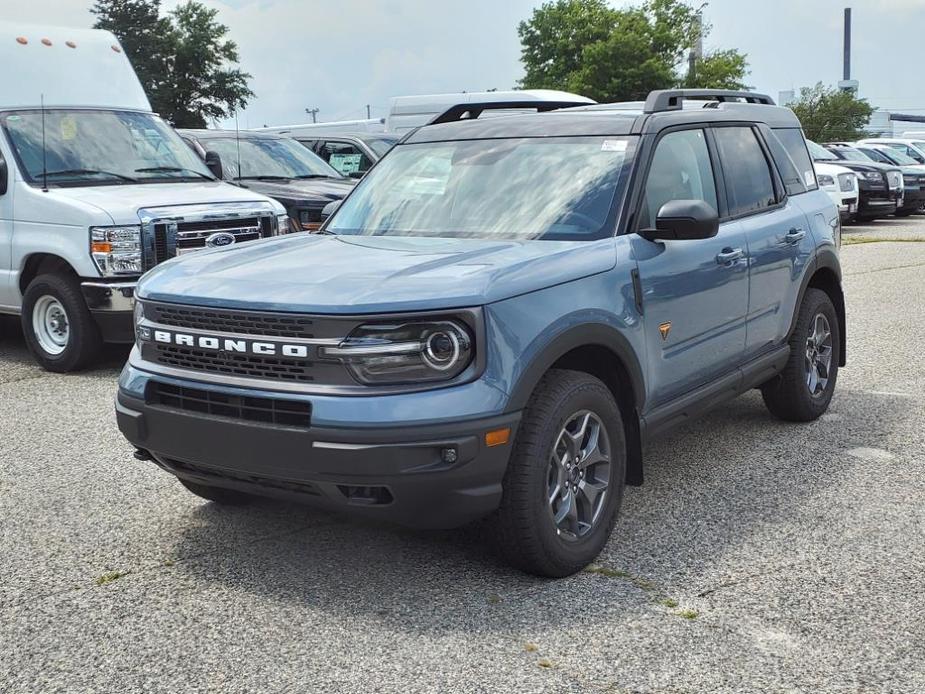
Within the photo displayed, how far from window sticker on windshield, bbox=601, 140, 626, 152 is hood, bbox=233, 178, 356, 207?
20.8ft

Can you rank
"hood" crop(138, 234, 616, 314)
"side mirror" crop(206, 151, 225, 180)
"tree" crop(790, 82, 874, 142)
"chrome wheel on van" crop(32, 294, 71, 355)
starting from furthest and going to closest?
"tree" crop(790, 82, 874, 142) → "side mirror" crop(206, 151, 225, 180) → "chrome wheel on van" crop(32, 294, 71, 355) → "hood" crop(138, 234, 616, 314)

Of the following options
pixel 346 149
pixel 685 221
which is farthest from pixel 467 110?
pixel 346 149

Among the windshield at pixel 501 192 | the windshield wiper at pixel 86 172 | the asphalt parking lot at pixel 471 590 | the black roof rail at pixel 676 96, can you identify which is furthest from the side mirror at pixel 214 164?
the black roof rail at pixel 676 96

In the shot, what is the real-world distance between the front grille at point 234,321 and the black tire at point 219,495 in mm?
872

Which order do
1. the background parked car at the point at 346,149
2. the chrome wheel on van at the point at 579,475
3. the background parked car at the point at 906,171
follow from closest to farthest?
the chrome wheel on van at the point at 579,475 < the background parked car at the point at 346,149 < the background parked car at the point at 906,171

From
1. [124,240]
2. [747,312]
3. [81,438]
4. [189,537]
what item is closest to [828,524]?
[747,312]

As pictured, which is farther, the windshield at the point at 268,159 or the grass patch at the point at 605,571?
the windshield at the point at 268,159

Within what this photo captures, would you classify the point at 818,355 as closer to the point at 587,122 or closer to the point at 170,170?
the point at 587,122

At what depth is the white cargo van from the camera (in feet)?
26.9

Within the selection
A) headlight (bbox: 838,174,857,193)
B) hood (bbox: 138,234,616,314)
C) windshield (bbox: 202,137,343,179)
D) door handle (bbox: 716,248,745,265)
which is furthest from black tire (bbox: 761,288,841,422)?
headlight (bbox: 838,174,857,193)

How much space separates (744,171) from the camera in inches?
228

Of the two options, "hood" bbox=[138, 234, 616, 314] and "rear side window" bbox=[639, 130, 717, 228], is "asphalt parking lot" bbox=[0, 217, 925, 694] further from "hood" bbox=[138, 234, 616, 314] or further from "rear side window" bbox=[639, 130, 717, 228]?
"rear side window" bbox=[639, 130, 717, 228]

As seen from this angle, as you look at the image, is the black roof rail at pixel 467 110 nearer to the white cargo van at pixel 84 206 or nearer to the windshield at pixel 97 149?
the white cargo van at pixel 84 206

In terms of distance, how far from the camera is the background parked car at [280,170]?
37.3 feet
